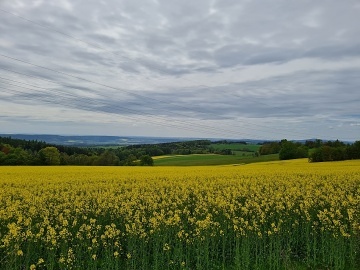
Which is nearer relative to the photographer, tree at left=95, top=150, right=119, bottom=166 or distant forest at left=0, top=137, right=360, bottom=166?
distant forest at left=0, top=137, right=360, bottom=166

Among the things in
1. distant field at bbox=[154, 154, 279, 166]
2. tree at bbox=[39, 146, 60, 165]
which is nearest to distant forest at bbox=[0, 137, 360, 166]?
tree at bbox=[39, 146, 60, 165]

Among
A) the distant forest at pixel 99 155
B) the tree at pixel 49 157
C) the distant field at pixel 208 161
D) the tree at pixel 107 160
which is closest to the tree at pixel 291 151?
the distant forest at pixel 99 155

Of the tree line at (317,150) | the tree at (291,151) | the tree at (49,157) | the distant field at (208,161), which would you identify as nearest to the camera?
the tree line at (317,150)

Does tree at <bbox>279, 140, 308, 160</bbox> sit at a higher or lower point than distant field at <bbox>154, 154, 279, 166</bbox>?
higher

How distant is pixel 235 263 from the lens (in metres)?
9.58

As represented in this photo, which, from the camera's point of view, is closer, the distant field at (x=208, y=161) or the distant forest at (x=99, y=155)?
the distant forest at (x=99, y=155)

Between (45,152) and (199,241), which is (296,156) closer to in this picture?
(45,152)

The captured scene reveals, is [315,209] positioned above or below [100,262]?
above

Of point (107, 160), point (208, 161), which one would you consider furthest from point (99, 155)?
point (208, 161)

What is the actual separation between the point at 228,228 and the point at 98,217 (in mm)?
4904

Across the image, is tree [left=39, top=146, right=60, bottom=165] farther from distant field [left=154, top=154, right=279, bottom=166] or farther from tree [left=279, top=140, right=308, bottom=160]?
tree [left=279, top=140, right=308, bottom=160]

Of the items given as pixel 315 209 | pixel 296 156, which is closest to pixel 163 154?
pixel 296 156

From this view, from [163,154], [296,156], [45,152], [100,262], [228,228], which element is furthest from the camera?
[163,154]

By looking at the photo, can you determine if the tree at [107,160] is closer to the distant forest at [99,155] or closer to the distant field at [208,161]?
the distant forest at [99,155]
